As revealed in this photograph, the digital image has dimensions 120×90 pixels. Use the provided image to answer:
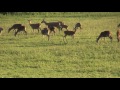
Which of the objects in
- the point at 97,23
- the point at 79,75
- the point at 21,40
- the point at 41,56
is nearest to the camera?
the point at 79,75

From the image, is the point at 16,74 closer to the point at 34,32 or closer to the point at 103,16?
the point at 34,32

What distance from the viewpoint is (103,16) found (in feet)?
32.4

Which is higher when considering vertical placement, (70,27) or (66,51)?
(70,27)

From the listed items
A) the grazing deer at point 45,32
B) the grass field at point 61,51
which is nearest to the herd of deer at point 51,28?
the grazing deer at point 45,32

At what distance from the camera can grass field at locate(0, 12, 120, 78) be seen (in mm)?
6695

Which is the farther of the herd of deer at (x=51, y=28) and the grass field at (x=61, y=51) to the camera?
the herd of deer at (x=51, y=28)

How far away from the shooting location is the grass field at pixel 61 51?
670 centimetres

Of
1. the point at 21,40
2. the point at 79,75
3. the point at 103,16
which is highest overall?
the point at 103,16

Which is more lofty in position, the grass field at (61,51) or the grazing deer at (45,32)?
the grazing deer at (45,32)

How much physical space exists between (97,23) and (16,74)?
408cm

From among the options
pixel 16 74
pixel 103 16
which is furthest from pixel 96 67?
pixel 103 16

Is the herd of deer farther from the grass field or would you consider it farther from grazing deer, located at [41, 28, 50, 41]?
the grass field

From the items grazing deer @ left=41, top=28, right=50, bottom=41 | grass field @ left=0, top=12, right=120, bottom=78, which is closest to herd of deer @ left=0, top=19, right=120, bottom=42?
grazing deer @ left=41, top=28, right=50, bottom=41

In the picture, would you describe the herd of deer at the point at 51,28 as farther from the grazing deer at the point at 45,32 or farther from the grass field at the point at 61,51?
the grass field at the point at 61,51
